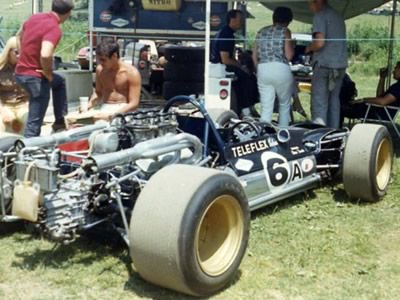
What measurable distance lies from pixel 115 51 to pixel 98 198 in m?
2.43

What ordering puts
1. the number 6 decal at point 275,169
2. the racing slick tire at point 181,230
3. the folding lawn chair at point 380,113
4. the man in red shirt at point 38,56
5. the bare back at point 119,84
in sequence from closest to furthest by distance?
the racing slick tire at point 181,230, the number 6 decal at point 275,169, the man in red shirt at point 38,56, the bare back at point 119,84, the folding lawn chair at point 380,113

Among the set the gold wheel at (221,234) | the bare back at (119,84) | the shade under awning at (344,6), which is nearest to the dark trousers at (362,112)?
the shade under awning at (344,6)

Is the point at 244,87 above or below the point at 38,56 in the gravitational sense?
below

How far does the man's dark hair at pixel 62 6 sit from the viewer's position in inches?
245

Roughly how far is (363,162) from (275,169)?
80 centimetres

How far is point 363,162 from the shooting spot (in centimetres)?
579

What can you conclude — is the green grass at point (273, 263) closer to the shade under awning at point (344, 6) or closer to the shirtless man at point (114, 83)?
the shirtless man at point (114, 83)

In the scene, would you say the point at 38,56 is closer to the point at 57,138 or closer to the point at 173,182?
the point at 57,138

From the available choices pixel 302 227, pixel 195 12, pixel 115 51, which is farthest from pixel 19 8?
pixel 302 227

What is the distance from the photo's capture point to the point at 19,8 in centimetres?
2339

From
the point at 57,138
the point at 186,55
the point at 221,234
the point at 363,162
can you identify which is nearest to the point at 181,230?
the point at 221,234

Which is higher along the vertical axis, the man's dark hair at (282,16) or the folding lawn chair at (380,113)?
the man's dark hair at (282,16)

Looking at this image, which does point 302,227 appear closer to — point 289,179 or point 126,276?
point 289,179

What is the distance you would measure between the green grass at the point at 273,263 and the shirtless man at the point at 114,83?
1.75 m
